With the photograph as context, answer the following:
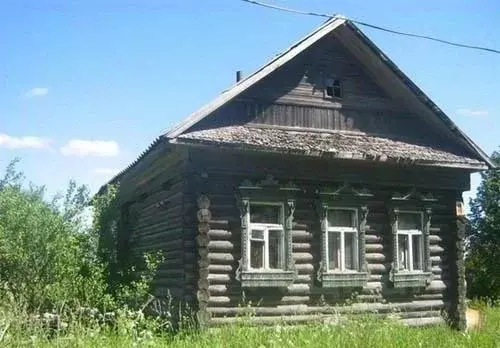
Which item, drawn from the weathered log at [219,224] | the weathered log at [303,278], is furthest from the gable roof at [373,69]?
the weathered log at [303,278]

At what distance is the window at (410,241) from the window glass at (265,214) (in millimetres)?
2951

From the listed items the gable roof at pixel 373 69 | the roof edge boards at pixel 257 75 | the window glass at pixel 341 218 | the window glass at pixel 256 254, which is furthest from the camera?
the window glass at pixel 341 218

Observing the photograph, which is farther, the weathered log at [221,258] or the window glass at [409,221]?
the window glass at [409,221]

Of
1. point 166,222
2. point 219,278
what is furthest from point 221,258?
point 166,222

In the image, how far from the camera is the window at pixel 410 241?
48.3ft

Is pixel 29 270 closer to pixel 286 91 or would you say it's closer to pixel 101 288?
pixel 101 288

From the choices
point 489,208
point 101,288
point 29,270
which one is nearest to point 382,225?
point 101,288

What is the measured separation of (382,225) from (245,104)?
12.7 feet

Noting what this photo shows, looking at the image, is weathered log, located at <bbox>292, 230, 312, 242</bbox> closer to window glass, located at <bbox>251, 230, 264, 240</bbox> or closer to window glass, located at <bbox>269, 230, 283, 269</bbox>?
window glass, located at <bbox>269, 230, 283, 269</bbox>

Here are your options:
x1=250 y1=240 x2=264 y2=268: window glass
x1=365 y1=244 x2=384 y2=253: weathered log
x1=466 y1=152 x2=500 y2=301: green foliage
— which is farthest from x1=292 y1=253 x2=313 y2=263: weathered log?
x1=466 y1=152 x2=500 y2=301: green foliage

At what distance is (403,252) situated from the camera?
14.8 m

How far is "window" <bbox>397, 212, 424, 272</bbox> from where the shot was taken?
48.3ft

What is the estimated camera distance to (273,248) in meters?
13.3

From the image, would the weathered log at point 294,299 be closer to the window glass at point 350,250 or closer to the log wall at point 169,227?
the window glass at point 350,250
